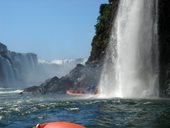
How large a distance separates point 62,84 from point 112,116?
66385mm

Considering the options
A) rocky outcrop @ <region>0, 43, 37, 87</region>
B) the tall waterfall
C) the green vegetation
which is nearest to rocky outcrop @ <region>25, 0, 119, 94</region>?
the green vegetation

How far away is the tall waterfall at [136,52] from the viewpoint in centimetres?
4566

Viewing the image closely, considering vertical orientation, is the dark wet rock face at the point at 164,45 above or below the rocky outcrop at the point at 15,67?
below

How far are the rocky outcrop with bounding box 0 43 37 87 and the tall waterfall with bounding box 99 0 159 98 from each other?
102352 mm

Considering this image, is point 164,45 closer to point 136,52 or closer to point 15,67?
point 136,52

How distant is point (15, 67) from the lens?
6575 inches

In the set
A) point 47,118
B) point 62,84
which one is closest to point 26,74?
point 62,84

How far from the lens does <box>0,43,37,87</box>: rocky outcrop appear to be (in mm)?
151625

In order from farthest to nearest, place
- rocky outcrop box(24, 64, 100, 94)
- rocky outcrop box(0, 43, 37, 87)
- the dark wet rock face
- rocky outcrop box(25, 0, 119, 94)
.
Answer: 1. rocky outcrop box(0, 43, 37, 87)
2. rocky outcrop box(24, 64, 100, 94)
3. rocky outcrop box(25, 0, 119, 94)
4. the dark wet rock face

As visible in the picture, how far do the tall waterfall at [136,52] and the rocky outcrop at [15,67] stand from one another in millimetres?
102352

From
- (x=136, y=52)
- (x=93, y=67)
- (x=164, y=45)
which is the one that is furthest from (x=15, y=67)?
(x=164, y=45)

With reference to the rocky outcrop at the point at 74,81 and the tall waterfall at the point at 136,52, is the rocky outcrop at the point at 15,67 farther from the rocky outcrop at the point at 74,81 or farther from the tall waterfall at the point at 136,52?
the tall waterfall at the point at 136,52

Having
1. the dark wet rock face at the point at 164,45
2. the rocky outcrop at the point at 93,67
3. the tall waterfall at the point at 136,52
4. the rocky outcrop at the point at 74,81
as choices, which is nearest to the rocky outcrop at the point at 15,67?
the rocky outcrop at the point at 74,81

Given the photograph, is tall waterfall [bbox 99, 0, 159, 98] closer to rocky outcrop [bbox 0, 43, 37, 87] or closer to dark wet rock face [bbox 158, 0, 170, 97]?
dark wet rock face [bbox 158, 0, 170, 97]
